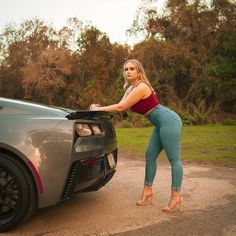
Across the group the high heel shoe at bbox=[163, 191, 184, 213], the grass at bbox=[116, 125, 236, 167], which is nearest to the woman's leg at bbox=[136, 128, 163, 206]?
the high heel shoe at bbox=[163, 191, 184, 213]

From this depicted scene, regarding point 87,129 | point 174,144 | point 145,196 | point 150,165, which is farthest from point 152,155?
point 87,129

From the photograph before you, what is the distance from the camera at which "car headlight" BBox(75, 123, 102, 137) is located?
13.3 ft

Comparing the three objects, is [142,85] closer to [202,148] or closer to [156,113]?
[156,113]

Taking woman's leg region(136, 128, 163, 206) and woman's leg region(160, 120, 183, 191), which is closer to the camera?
woman's leg region(160, 120, 183, 191)

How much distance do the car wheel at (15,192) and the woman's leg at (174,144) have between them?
59.2 inches

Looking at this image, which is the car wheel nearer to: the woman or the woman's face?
→ the woman

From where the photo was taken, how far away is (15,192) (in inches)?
153

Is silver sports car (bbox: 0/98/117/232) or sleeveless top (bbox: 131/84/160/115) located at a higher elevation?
sleeveless top (bbox: 131/84/160/115)

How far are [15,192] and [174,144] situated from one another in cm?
172

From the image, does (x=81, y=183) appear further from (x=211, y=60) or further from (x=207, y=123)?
(x=211, y=60)

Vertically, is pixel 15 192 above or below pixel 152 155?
below

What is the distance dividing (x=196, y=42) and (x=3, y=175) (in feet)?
69.7

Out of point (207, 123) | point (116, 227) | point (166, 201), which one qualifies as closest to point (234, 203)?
point (166, 201)

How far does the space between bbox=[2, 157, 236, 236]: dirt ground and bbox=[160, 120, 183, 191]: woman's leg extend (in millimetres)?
350
